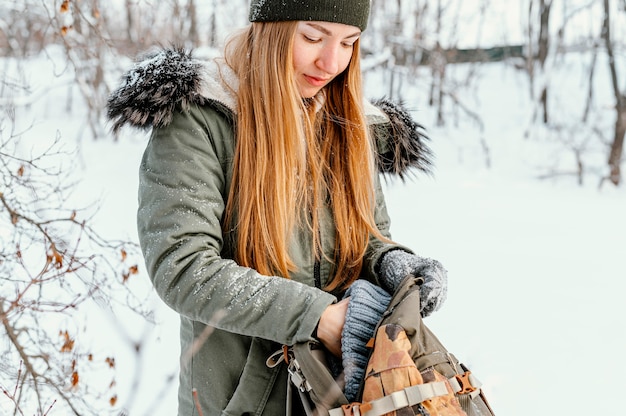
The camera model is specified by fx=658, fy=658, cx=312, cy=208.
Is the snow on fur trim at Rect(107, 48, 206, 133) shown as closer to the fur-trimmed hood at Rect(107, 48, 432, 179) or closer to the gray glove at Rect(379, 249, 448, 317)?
the fur-trimmed hood at Rect(107, 48, 432, 179)

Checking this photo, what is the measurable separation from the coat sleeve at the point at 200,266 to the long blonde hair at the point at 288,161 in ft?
0.35

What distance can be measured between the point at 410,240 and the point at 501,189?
2.85m

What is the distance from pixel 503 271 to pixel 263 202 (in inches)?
208

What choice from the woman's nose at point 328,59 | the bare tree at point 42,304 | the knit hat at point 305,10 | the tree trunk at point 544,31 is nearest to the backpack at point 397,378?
the woman's nose at point 328,59

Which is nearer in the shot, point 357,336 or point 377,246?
point 357,336

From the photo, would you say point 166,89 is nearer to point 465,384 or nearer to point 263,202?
point 263,202

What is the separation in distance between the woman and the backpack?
0.05 meters

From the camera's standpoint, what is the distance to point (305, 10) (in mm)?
1599

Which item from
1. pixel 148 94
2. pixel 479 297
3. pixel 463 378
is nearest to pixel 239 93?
pixel 148 94

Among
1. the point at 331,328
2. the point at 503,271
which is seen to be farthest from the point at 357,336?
the point at 503,271

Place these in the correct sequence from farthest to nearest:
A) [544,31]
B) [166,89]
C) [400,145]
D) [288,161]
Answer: [544,31], [400,145], [288,161], [166,89]

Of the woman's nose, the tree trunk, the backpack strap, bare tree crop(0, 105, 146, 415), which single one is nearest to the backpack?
the backpack strap

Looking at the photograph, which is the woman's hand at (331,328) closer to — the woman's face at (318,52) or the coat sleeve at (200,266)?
the coat sleeve at (200,266)

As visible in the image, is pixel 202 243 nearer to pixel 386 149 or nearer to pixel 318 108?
pixel 318 108
